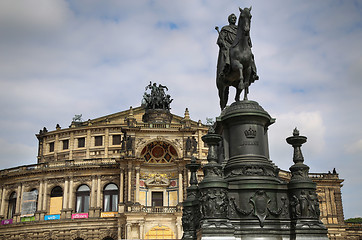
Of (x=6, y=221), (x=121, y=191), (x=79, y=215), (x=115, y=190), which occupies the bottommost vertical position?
(x=6, y=221)

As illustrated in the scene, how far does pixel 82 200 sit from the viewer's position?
5003 centimetres

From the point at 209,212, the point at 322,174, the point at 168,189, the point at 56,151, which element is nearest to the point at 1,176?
the point at 56,151

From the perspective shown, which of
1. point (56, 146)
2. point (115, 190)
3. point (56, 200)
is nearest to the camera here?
point (115, 190)

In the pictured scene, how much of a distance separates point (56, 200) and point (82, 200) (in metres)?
3.30

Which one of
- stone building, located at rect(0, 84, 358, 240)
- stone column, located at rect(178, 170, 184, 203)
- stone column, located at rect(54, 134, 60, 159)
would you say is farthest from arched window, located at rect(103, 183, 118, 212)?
stone column, located at rect(54, 134, 60, 159)

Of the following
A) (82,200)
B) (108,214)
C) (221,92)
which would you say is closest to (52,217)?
(82,200)

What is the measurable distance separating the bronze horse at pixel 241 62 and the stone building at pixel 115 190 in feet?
108

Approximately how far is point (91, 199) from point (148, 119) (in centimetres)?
1243

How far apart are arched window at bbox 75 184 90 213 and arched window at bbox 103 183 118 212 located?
2.23m

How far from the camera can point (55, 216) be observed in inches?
1928

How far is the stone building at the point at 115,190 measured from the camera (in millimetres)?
44312

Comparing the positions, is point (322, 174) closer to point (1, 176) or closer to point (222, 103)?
point (1, 176)

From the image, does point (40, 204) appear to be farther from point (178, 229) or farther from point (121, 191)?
point (178, 229)

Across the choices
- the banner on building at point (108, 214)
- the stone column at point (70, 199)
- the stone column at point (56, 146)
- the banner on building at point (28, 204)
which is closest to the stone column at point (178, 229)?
the banner on building at point (108, 214)
